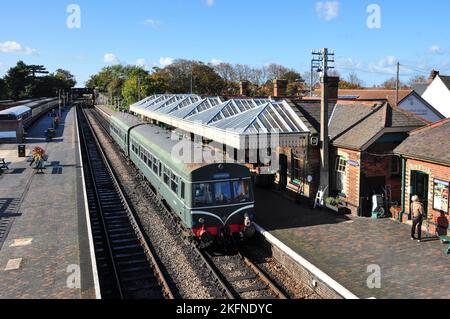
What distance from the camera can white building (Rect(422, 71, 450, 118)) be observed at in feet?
140

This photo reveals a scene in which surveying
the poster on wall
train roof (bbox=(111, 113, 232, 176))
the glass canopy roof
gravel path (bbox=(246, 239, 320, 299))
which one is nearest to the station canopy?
the glass canopy roof

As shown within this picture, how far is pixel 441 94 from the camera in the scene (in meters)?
43.5

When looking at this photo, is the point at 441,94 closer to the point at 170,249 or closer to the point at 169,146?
the point at 169,146

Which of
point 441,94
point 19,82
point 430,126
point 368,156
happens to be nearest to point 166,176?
point 368,156

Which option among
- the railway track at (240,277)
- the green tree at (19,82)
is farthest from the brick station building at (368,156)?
the green tree at (19,82)

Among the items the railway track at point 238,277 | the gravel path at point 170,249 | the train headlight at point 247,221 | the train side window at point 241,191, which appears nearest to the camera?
the railway track at point 238,277

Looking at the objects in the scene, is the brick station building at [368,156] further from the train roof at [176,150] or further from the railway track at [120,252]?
the railway track at [120,252]

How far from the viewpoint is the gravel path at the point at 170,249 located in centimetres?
1093

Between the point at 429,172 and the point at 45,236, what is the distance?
1250 centimetres

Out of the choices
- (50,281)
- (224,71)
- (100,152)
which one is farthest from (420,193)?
(224,71)

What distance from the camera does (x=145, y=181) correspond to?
22922 mm
